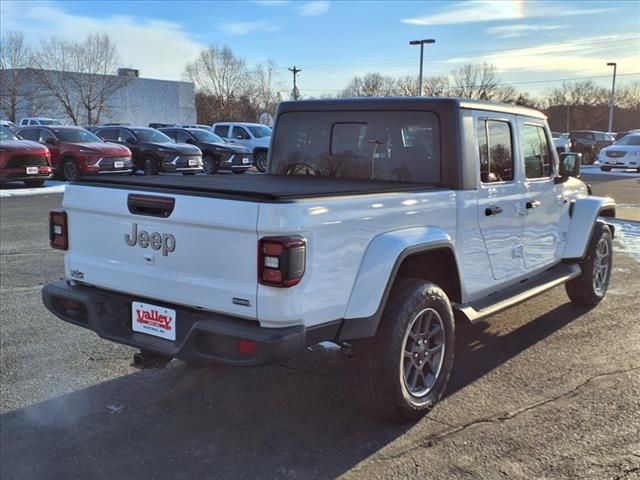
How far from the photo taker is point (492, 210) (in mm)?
4238

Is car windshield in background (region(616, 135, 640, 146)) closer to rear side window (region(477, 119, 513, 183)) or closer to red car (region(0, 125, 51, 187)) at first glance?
red car (region(0, 125, 51, 187))

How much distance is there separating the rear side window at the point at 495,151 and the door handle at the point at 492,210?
195 millimetres

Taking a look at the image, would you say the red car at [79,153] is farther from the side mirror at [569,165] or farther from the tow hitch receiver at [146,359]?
the tow hitch receiver at [146,359]

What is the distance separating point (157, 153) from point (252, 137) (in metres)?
5.76

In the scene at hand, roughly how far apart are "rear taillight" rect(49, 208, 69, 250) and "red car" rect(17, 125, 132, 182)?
13.2m

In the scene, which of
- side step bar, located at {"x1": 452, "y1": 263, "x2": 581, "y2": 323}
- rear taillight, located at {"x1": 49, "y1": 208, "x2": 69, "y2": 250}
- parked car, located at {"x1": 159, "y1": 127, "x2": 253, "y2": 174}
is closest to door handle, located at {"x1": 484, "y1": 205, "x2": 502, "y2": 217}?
side step bar, located at {"x1": 452, "y1": 263, "x2": 581, "y2": 323}

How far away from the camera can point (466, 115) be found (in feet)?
13.6

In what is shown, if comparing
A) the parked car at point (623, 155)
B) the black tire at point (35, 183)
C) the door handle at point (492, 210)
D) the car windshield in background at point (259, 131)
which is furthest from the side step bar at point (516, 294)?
the parked car at point (623, 155)

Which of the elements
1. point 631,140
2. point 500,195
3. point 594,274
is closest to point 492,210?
point 500,195

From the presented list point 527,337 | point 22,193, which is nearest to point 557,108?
point 22,193

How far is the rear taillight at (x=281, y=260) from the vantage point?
9.07 ft

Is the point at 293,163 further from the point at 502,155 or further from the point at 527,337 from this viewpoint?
the point at 527,337

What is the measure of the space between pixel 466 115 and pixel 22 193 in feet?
43.7

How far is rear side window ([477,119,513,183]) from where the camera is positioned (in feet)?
14.1
